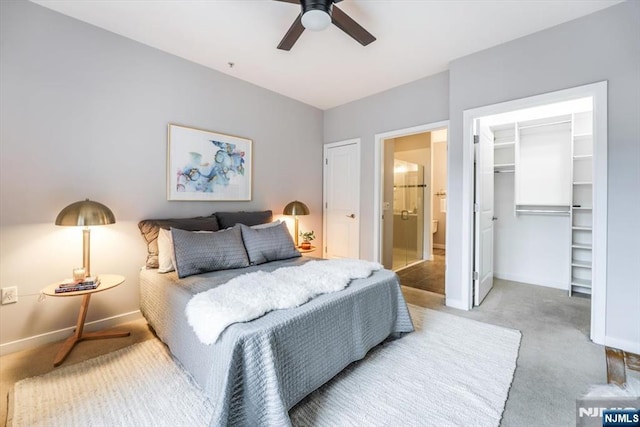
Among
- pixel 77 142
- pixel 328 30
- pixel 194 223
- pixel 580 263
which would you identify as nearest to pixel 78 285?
pixel 194 223

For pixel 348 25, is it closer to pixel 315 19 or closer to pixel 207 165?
pixel 315 19

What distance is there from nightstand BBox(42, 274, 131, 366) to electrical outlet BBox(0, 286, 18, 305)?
31 centimetres

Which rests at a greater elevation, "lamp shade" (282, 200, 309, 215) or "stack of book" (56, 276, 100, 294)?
"lamp shade" (282, 200, 309, 215)

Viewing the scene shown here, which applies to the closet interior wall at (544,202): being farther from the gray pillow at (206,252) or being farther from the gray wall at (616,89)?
the gray pillow at (206,252)

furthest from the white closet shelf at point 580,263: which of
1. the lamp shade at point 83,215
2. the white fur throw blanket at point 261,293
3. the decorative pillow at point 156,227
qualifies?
the lamp shade at point 83,215

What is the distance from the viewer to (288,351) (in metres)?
1.37

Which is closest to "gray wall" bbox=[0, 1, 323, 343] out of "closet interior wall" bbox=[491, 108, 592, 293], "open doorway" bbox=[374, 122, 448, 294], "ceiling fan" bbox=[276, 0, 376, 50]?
"ceiling fan" bbox=[276, 0, 376, 50]

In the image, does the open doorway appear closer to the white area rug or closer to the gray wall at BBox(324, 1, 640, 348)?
the gray wall at BBox(324, 1, 640, 348)

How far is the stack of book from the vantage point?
74.6 inches

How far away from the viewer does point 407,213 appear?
16.6 ft

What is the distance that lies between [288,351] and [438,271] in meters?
3.75

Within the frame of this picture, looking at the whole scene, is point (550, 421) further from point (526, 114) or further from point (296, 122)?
point (296, 122)

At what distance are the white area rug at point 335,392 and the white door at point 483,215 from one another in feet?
3.21

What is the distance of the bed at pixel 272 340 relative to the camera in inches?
48.2
